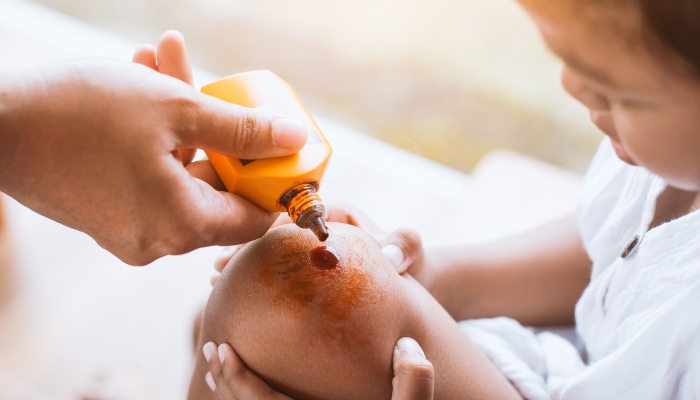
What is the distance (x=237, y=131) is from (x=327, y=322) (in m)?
0.21

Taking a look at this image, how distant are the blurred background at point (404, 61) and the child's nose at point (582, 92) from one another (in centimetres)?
121

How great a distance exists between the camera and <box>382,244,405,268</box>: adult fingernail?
67 cm

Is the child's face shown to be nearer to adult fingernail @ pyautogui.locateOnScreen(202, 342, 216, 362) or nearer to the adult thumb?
the adult thumb

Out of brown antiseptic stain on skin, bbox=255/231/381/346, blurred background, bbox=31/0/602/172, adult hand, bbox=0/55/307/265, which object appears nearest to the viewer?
adult hand, bbox=0/55/307/265

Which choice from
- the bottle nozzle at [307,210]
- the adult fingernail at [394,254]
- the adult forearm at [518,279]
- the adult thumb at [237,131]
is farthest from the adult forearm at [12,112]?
the adult forearm at [518,279]

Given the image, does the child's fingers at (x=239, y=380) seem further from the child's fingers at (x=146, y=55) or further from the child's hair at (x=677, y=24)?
the child's hair at (x=677, y=24)

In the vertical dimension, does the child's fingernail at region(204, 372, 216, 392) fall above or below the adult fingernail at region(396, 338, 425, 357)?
below

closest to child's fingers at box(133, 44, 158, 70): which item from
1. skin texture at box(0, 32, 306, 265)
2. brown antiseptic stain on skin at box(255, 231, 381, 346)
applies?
A: skin texture at box(0, 32, 306, 265)

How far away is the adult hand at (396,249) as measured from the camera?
0.68 m

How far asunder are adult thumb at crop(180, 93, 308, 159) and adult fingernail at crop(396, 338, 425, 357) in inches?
9.2

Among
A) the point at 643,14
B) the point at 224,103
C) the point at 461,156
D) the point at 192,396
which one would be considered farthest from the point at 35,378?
the point at 461,156

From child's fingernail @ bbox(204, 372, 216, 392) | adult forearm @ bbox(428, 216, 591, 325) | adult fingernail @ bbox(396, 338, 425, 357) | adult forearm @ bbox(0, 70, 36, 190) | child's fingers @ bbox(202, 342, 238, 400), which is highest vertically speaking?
adult forearm @ bbox(0, 70, 36, 190)

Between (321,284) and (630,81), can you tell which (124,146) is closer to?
(321,284)

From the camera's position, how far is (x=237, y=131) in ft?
1.65
